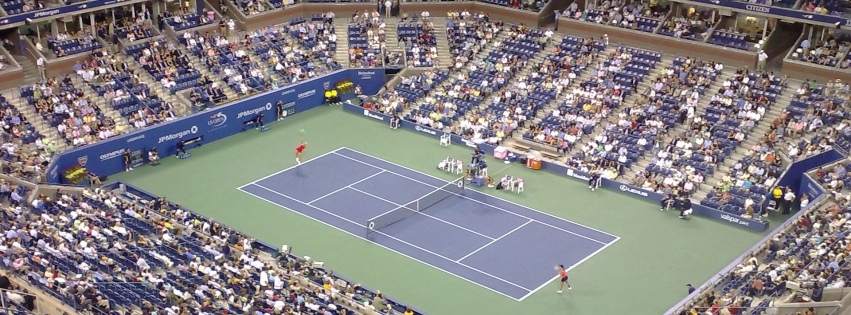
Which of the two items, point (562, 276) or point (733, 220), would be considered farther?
point (733, 220)

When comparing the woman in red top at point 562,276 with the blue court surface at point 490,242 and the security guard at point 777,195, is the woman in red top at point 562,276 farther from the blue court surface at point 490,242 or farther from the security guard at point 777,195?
the security guard at point 777,195

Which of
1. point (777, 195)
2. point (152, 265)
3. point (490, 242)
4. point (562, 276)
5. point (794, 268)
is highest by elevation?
point (794, 268)

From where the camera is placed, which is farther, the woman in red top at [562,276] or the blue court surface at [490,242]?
the blue court surface at [490,242]

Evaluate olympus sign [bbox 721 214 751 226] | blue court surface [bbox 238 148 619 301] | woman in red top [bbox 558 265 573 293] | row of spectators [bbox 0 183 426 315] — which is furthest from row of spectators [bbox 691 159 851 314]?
row of spectators [bbox 0 183 426 315]

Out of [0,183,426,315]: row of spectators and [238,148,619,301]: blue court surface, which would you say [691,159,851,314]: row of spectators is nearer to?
[238,148,619,301]: blue court surface

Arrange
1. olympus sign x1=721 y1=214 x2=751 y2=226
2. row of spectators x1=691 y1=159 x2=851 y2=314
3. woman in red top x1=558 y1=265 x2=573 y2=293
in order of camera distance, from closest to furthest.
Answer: row of spectators x1=691 y1=159 x2=851 y2=314, woman in red top x1=558 y1=265 x2=573 y2=293, olympus sign x1=721 y1=214 x2=751 y2=226

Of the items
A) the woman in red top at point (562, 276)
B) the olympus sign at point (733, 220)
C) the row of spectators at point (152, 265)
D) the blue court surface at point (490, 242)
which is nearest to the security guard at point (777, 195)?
the olympus sign at point (733, 220)

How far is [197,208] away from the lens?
164 feet

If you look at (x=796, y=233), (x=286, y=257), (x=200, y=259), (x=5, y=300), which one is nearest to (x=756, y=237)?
(x=796, y=233)

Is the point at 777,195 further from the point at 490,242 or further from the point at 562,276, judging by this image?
the point at 490,242

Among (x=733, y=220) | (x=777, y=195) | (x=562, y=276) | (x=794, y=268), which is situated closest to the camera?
(x=794, y=268)

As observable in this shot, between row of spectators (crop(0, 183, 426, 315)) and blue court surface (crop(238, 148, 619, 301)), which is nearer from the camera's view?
row of spectators (crop(0, 183, 426, 315))

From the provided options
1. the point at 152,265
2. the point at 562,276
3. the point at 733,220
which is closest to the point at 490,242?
the point at 562,276

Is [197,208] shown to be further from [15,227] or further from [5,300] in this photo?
[5,300]
